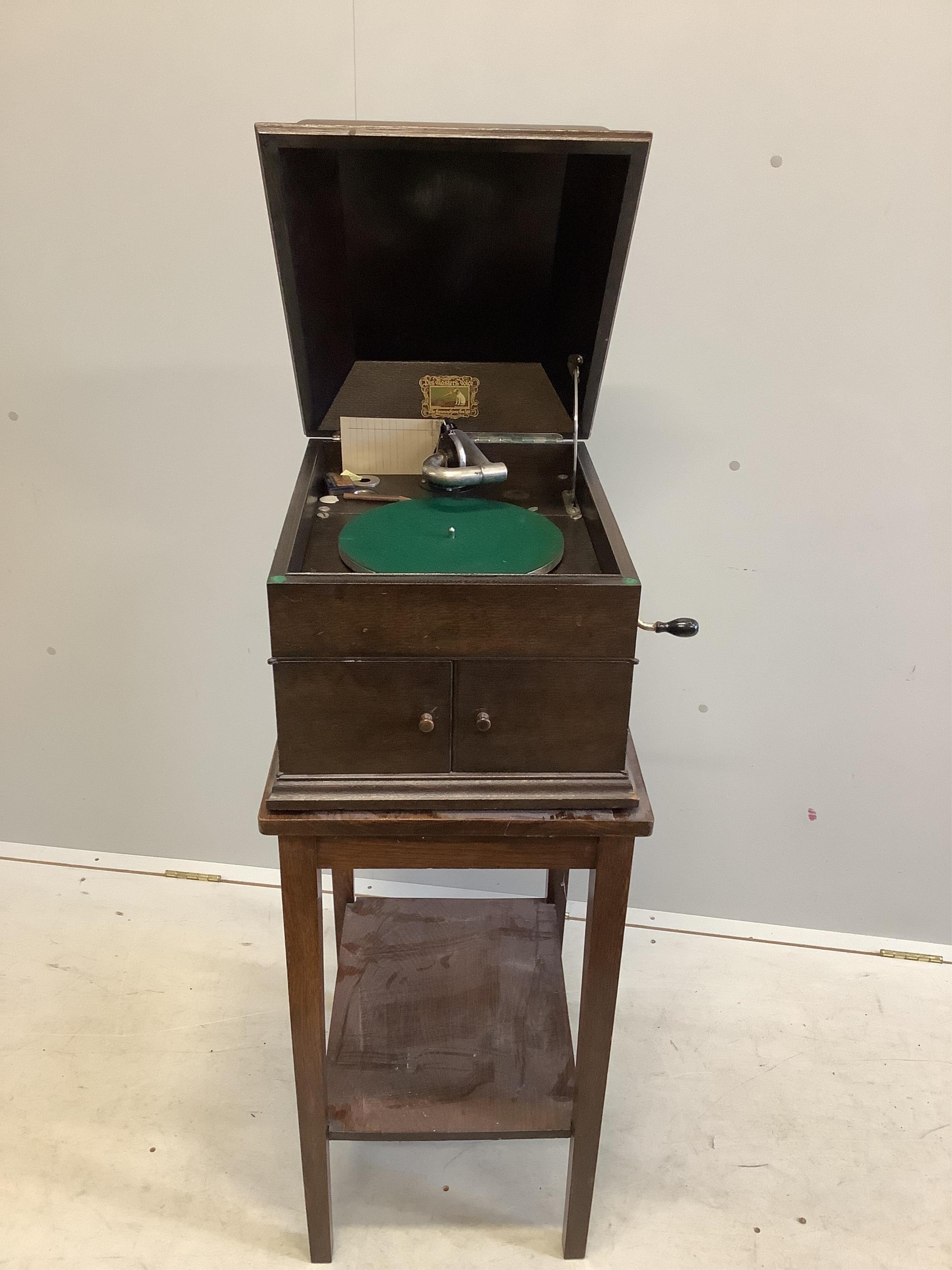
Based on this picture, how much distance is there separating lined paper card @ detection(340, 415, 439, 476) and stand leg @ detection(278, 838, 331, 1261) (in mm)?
577

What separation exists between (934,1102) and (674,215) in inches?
64.3

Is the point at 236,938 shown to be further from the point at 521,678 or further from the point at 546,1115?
the point at 521,678

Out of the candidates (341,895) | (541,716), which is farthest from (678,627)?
(341,895)

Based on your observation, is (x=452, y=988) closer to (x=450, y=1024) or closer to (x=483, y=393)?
(x=450, y=1024)

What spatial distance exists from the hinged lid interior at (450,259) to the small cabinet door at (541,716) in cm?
50

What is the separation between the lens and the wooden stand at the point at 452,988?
1.19 metres

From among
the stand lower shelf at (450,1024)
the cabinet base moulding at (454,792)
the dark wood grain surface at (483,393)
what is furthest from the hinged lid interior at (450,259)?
the stand lower shelf at (450,1024)

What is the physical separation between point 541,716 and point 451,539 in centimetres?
26

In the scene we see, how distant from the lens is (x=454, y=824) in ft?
3.85

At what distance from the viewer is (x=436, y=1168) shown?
1.65 m

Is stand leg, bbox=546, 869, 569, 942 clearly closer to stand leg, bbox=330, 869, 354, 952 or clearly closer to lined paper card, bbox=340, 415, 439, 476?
stand leg, bbox=330, 869, 354, 952

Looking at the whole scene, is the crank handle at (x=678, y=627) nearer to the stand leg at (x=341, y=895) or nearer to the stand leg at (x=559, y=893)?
the stand leg at (x=559, y=893)

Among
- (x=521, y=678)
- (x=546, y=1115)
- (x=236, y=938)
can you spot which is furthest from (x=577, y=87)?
(x=236, y=938)

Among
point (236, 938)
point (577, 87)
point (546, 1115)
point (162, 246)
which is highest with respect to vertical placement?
point (577, 87)
